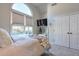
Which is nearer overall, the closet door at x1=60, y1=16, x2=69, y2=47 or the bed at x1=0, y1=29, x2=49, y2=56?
the bed at x1=0, y1=29, x2=49, y2=56

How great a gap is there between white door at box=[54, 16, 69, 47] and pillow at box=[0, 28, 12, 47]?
0.72 meters

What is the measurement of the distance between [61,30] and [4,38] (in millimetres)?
876

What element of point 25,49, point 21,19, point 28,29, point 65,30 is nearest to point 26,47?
point 25,49

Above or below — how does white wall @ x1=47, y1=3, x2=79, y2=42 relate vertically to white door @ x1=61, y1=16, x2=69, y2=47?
above

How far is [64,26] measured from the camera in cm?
195

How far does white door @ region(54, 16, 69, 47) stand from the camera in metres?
1.94

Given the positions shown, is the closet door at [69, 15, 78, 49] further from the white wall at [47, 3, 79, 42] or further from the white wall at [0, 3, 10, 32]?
the white wall at [0, 3, 10, 32]

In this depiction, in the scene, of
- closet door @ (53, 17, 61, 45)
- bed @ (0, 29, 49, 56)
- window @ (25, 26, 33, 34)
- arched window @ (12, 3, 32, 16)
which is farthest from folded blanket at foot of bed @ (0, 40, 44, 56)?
arched window @ (12, 3, 32, 16)

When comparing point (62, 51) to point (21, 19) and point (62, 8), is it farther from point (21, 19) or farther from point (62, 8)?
point (21, 19)

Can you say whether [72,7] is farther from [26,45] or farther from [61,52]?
[26,45]

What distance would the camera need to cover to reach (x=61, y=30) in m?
1.99

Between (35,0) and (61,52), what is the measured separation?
0.87 meters

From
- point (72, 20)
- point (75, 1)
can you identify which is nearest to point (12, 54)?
point (72, 20)

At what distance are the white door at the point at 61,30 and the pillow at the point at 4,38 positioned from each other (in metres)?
0.72
